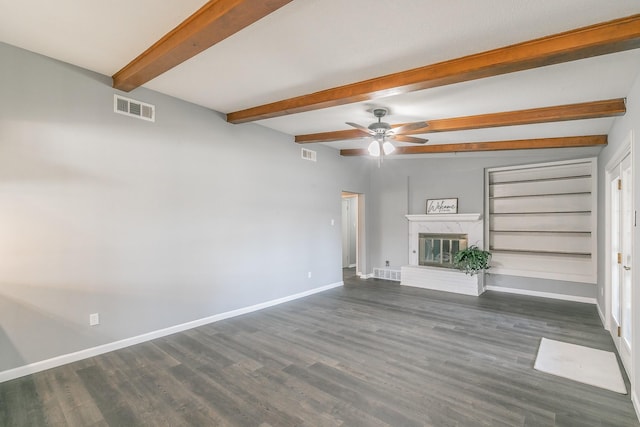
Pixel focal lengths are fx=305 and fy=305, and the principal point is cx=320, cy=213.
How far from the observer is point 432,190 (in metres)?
7.00

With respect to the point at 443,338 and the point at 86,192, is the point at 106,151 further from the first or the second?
the point at 443,338

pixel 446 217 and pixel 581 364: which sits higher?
pixel 446 217

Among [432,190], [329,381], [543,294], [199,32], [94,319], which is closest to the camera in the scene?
[199,32]

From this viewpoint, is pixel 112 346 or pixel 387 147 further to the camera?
pixel 387 147

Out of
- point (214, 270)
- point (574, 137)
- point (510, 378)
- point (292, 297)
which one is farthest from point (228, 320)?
point (574, 137)

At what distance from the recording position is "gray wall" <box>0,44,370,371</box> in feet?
9.28

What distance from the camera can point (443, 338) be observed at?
149 inches

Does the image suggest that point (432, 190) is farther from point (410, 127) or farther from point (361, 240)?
point (410, 127)

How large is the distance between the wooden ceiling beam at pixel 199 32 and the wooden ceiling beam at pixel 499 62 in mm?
1418

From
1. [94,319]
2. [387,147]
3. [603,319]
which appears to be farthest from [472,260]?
[94,319]

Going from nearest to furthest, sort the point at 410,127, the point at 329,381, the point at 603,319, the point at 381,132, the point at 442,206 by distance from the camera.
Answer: the point at 329,381 < the point at 410,127 < the point at 381,132 < the point at 603,319 < the point at 442,206

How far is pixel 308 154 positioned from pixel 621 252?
473 cm

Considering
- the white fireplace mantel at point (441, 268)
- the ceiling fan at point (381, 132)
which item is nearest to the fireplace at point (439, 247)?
the white fireplace mantel at point (441, 268)

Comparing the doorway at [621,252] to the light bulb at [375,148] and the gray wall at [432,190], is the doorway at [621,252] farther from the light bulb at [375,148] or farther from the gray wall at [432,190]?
the light bulb at [375,148]
